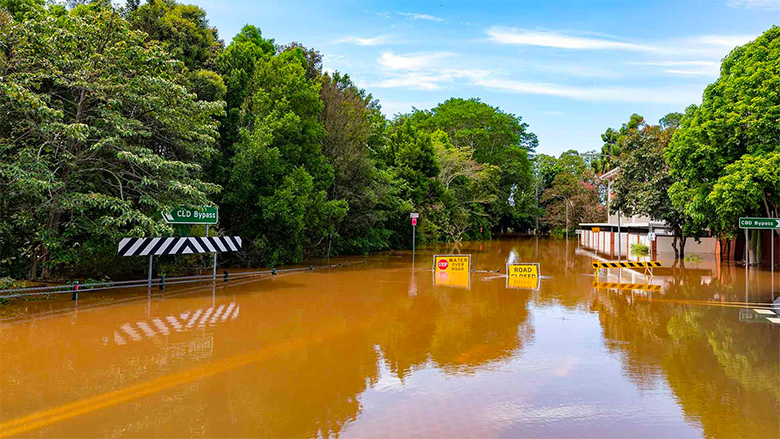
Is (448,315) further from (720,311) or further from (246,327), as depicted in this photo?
(720,311)

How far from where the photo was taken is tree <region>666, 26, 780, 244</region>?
73.3 feet

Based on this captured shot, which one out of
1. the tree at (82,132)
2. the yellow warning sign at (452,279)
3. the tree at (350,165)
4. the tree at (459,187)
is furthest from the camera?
the tree at (459,187)

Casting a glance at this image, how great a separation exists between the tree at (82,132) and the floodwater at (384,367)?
2.38 metres

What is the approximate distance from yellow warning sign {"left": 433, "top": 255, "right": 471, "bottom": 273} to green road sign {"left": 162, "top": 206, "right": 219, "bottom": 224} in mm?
9863

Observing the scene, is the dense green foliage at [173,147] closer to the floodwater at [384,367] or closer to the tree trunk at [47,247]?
the tree trunk at [47,247]

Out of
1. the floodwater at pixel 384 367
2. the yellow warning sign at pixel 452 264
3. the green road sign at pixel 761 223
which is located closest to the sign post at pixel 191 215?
the floodwater at pixel 384 367

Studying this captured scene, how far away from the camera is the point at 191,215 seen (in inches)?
649

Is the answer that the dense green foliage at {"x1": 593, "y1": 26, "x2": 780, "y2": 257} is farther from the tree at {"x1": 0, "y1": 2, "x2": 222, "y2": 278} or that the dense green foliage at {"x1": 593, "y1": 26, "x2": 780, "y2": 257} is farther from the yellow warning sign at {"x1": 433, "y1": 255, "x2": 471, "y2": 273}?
the tree at {"x1": 0, "y1": 2, "x2": 222, "y2": 278}

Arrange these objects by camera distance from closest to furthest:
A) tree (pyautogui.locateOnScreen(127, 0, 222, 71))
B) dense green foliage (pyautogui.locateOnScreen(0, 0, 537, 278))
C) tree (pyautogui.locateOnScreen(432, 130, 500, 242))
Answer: dense green foliage (pyautogui.locateOnScreen(0, 0, 537, 278)), tree (pyautogui.locateOnScreen(127, 0, 222, 71)), tree (pyautogui.locateOnScreen(432, 130, 500, 242))

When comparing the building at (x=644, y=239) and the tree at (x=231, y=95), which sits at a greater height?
the tree at (x=231, y=95)

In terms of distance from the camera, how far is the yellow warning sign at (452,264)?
22.0 m

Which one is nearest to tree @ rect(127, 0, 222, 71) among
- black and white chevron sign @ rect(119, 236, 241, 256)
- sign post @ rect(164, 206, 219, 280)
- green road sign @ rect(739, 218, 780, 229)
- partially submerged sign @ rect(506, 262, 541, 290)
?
sign post @ rect(164, 206, 219, 280)

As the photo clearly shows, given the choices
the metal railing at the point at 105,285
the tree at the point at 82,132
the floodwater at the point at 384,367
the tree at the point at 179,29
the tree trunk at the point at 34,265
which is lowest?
the floodwater at the point at 384,367

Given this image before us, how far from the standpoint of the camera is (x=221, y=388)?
277 inches
